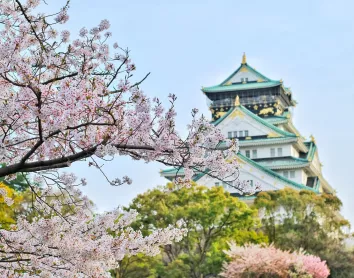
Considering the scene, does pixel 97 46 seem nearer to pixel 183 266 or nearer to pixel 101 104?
pixel 101 104

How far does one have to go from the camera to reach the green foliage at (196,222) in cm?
2611

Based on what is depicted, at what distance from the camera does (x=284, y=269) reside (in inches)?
902

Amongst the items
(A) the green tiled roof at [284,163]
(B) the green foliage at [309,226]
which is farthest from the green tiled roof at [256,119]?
(B) the green foliage at [309,226]

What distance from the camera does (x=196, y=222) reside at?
2673cm

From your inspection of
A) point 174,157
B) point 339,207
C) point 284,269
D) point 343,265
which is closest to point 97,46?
point 174,157

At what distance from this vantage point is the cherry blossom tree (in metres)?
5.52

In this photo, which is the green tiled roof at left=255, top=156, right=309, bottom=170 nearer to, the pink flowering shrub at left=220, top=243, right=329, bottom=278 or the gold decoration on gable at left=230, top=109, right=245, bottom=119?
the gold decoration on gable at left=230, top=109, right=245, bottom=119

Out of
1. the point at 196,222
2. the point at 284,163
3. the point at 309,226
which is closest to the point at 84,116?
the point at 196,222

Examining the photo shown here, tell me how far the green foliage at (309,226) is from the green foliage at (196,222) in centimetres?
430

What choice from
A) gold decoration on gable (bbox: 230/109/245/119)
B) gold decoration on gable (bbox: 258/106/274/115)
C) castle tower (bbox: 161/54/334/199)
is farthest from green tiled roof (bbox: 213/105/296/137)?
gold decoration on gable (bbox: 258/106/274/115)

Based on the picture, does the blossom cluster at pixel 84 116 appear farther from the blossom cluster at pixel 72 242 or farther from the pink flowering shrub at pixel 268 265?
the pink flowering shrub at pixel 268 265

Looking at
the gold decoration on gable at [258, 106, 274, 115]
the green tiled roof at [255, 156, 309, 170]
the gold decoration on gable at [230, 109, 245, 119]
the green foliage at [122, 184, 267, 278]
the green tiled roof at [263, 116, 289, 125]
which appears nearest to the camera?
the green foliage at [122, 184, 267, 278]

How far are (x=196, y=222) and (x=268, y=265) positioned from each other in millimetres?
4656

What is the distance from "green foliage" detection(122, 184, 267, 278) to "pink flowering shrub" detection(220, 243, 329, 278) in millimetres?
2661
